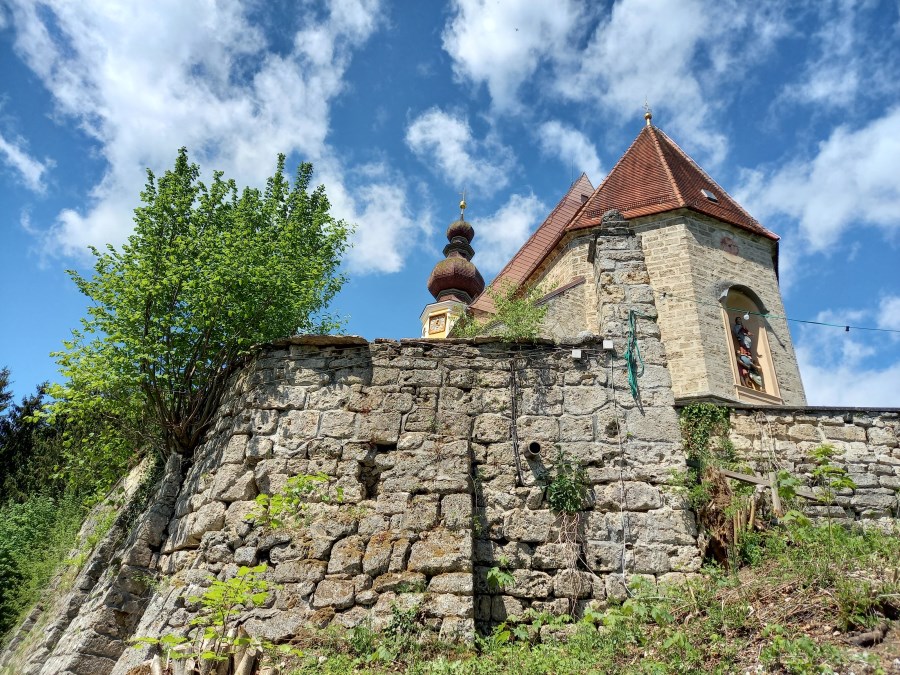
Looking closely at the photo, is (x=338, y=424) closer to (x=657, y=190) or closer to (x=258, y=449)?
(x=258, y=449)

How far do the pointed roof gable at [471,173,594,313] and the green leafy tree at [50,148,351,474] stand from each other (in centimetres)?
1076

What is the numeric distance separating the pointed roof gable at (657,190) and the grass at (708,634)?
1040cm

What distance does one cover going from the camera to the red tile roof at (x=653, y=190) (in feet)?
46.1

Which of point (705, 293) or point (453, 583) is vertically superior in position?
point (705, 293)

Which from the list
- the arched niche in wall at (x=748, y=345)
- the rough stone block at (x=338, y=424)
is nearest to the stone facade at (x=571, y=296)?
the arched niche in wall at (x=748, y=345)

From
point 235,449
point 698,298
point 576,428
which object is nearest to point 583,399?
point 576,428

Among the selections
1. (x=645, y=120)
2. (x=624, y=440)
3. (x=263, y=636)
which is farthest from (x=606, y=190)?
(x=263, y=636)

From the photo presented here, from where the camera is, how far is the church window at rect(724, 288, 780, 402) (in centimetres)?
1255

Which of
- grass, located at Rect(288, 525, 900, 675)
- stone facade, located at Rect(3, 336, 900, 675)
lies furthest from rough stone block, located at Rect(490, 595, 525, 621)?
grass, located at Rect(288, 525, 900, 675)

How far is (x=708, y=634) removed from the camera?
394 centimetres

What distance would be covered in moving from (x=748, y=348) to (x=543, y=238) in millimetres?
8740

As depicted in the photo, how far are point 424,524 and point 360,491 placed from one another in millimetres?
648

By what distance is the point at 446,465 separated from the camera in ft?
17.1

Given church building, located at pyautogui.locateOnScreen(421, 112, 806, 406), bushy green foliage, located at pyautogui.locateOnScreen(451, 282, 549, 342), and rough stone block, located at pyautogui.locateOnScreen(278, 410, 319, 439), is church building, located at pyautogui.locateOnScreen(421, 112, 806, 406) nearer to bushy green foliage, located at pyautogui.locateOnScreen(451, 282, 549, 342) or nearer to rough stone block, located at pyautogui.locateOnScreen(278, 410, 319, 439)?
bushy green foliage, located at pyautogui.locateOnScreen(451, 282, 549, 342)
